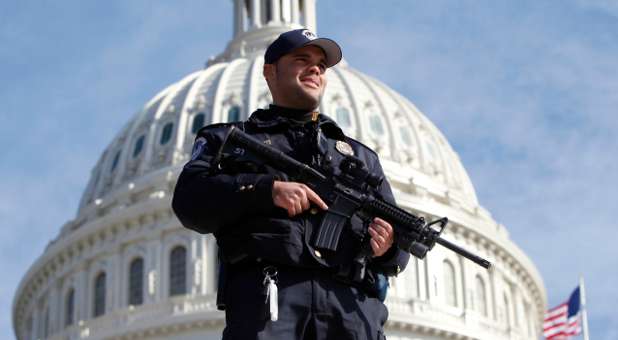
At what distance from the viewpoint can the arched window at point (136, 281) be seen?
210ft

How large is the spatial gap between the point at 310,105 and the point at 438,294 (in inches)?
2194

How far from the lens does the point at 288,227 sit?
27.4 ft

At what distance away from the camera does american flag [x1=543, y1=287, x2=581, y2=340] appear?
53906 mm

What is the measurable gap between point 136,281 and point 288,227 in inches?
2241

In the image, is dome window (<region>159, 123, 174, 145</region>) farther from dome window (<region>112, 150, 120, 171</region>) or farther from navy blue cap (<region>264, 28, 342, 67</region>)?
navy blue cap (<region>264, 28, 342, 67</region>)

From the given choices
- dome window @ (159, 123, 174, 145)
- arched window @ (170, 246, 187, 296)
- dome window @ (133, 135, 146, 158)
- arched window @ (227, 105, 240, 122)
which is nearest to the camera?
arched window @ (170, 246, 187, 296)

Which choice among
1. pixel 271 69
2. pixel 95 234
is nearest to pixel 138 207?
pixel 95 234

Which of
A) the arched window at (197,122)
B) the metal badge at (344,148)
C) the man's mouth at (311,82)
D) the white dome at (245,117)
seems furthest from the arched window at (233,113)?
the man's mouth at (311,82)

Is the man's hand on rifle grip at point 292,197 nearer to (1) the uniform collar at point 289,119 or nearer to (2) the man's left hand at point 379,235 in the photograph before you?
(2) the man's left hand at point 379,235

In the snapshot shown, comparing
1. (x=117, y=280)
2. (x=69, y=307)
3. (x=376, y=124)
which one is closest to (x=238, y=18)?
(x=376, y=124)

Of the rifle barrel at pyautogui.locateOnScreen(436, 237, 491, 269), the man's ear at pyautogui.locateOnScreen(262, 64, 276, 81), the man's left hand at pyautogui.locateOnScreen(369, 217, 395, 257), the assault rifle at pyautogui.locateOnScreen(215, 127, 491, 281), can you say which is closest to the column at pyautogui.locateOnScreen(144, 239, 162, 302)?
the man's ear at pyautogui.locateOnScreen(262, 64, 276, 81)

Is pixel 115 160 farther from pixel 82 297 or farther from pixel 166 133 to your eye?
pixel 82 297

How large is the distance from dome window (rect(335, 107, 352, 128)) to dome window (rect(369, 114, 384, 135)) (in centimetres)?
101

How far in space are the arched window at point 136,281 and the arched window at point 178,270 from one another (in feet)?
3.85
